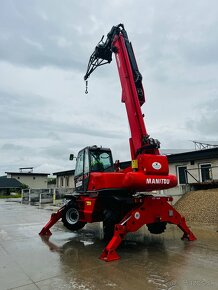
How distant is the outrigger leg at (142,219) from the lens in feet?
20.9

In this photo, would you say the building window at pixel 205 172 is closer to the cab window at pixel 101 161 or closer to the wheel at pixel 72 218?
the cab window at pixel 101 161

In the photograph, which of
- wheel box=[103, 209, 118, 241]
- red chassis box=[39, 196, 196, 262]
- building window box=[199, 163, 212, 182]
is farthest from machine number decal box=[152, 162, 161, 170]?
building window box=[199, 163, 212, 182]

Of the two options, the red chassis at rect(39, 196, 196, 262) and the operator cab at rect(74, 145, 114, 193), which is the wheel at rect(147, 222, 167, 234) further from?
the operator cab at rect(74, 145, 114, 193)

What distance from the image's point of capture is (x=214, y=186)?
14.6 m

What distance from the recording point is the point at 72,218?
899 cm

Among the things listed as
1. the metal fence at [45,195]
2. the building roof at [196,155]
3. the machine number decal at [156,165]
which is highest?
the building roof at [196,155]

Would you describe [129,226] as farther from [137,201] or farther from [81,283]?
[81,283]

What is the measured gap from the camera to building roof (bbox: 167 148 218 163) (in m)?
15.7

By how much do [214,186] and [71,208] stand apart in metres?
8.69

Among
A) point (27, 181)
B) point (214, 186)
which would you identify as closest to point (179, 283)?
point (214, 186)

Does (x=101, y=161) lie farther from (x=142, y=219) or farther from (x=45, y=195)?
(x=45, y=195)

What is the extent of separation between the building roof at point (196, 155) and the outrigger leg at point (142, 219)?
8417mm

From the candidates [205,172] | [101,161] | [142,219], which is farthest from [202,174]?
[142,219]

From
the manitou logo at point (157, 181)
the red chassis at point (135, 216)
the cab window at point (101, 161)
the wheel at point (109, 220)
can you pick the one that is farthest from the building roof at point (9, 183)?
the manitou logo at point (157, 181)
